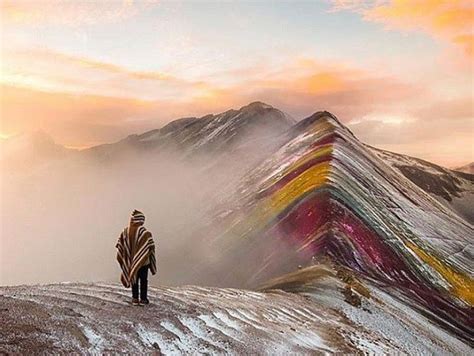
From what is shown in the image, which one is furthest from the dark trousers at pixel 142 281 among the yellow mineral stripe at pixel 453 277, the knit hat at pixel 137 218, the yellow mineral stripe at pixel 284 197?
the yellow mineral stripe at pixel 284 197

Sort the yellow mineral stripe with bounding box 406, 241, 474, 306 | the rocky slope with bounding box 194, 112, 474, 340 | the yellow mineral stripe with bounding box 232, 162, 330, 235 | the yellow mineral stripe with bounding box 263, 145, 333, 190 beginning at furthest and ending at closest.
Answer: the yellow mineral stripe with bounding box 263, 145, 333, 190 → the yellow mineral stripe with bounding box 232, 162, 330, 235 → the yellow mineral stripe with bounding box 406, 241, 474, 306 → the rocky slope with bounding box 194, 112, 474, 340

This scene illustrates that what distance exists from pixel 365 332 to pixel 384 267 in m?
29.1

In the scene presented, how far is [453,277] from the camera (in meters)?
72.9

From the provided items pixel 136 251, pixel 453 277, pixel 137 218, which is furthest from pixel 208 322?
pixel 453 277

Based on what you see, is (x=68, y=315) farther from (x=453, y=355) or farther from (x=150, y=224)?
(x=150, y=224)

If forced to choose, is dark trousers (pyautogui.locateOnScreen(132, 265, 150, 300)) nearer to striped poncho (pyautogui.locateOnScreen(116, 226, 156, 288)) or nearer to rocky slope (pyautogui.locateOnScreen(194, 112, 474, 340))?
striped poncho (pyautogui.locateOnScreen(116, 226, 156, 288))

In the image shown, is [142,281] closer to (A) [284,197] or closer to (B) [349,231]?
(B) [349,231]

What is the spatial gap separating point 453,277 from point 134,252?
62522 millimetres

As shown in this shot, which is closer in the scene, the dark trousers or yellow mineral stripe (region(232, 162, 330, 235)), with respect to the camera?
the dark trousers

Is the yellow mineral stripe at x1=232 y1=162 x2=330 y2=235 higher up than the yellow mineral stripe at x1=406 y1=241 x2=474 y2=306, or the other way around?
the yellow mineral stripe at x1=232 y1=162 x2=330 y2=235

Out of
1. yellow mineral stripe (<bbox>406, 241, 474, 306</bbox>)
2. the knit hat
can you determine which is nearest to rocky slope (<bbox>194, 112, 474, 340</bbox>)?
yellow mineral stripe (<bbox>406, 241, 474, 306</bbox>)

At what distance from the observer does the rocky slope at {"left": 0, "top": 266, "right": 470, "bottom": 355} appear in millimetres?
18453

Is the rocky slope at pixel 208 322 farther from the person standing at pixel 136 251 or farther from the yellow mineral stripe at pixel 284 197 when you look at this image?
the yellow mineral stripe at pixel 284 197

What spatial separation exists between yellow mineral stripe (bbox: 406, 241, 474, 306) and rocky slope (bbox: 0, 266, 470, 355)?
2716 cm
